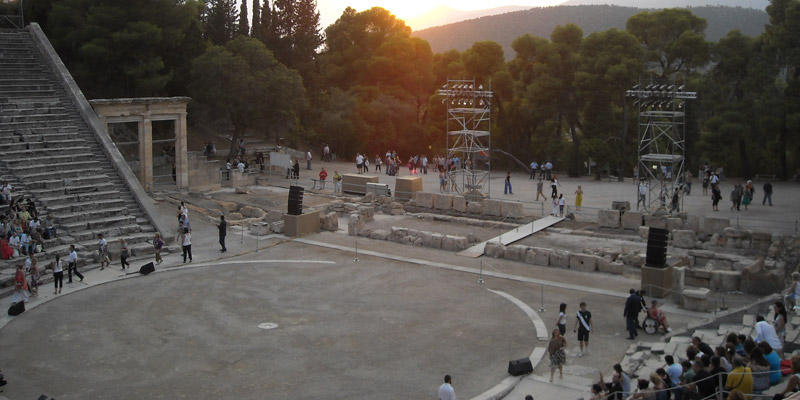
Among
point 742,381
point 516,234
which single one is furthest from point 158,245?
point 742,381

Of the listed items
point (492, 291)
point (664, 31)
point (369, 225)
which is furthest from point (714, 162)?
point (492, 291)

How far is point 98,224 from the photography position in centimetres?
3011

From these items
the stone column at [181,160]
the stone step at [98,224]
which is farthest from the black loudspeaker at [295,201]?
the stone column at [181,160]

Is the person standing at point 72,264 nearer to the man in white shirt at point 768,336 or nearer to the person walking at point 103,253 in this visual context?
the person walking at point 103,253

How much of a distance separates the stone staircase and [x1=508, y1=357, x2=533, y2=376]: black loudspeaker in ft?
53.6

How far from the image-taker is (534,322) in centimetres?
2142

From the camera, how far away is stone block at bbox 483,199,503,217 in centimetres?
3766

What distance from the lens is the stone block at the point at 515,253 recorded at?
28842 millimetres

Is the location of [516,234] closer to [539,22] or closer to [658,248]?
[658,248]

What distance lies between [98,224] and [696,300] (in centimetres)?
2211

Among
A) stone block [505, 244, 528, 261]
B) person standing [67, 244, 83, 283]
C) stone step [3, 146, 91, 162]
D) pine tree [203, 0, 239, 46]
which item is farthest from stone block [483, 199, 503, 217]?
pine tree [203, 0, 239, 46]

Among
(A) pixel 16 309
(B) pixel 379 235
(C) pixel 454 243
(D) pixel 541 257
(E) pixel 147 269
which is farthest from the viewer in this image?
(B) pixel 379 235

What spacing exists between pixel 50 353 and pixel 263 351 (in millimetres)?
5314

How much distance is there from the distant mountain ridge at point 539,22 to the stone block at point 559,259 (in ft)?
357
